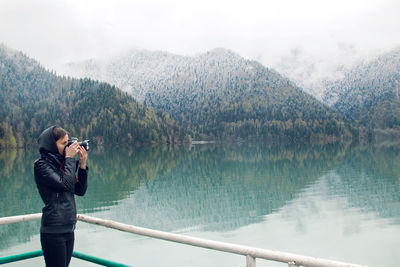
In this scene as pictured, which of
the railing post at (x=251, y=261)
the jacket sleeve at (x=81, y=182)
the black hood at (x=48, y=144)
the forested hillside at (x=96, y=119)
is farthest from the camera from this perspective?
the forested hillside at (x=96, y=119)

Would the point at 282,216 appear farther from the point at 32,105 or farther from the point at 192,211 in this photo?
the point at 32,105

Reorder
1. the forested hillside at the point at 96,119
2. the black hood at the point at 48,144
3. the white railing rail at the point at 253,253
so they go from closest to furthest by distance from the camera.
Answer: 1. the white railing rail at the point at 253,253
2. the black hood at the point at 48,144
3. the forested hillside at the point at 96,119

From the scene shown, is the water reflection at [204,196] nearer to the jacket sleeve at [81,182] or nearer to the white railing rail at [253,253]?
the jacket sleeve at [81,182]

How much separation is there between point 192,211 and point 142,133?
140 meters

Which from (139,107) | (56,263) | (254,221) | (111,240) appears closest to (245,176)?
(254,221)

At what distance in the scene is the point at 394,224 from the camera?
64.6 ft

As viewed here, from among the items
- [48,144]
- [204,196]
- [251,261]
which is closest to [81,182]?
[48,144]

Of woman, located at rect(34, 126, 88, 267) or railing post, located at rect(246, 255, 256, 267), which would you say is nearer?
railing post, located at rect(246, 255, 256, 267)

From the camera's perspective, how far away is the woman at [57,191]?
3.98 m

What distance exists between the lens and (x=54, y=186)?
13.0 ft

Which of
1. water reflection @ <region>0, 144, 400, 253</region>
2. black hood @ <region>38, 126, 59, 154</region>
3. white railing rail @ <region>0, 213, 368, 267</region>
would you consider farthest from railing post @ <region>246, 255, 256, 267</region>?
water reflection @ <region>0, 144, 400, 253</region>

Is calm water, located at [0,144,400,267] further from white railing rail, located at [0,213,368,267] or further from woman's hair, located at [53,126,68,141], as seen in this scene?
white railing rail, located at [0,213,368,267]

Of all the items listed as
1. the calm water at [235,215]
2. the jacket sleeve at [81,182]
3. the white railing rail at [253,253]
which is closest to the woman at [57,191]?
the jacket sleeve at [81,182]

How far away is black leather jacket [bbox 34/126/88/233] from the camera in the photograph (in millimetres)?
3984
